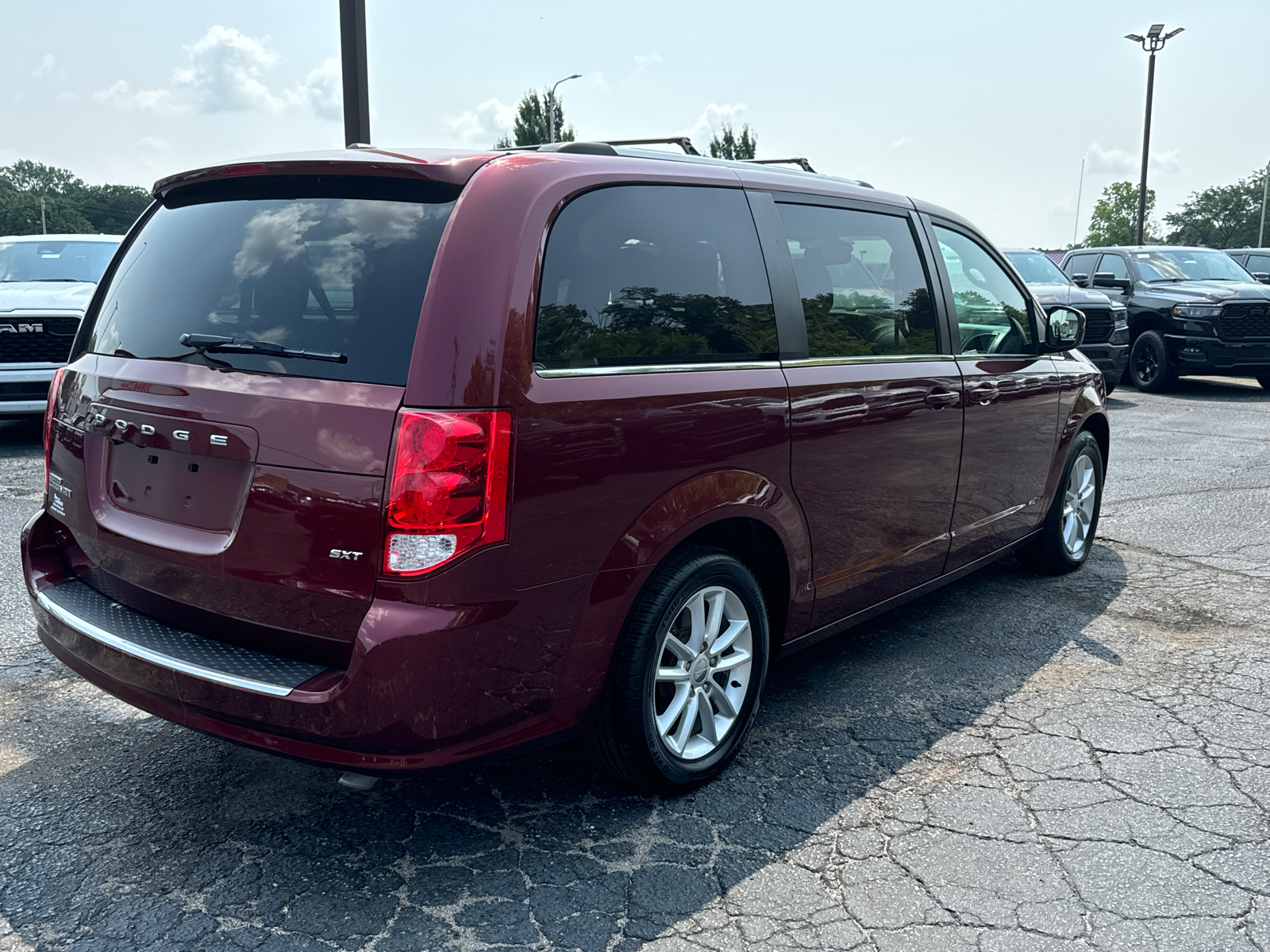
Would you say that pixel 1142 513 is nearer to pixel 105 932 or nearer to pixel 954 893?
pixel 954 893

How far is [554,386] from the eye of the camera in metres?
2.56

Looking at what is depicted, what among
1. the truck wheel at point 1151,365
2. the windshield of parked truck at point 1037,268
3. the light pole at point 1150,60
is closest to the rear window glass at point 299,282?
the windshield of parked truck at point 1037,268

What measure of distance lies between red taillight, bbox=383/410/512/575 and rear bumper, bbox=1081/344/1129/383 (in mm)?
11790

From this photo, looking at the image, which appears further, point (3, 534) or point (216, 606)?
point (3, 534)

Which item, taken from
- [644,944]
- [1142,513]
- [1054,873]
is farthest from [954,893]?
[1142,513]

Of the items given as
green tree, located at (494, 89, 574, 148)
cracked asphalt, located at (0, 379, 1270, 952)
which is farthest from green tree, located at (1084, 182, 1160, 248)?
cracked asphalt, located at (0, 379, 1270, 952)

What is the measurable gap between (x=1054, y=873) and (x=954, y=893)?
30 cm

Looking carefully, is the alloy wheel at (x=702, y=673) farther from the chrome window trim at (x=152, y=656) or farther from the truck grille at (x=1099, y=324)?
the truck grille at (x=1099, y=324)

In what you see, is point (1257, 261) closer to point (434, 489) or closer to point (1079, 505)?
point (1079, 505)

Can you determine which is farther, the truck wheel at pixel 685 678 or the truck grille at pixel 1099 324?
the truck grille at pixel 1099 324

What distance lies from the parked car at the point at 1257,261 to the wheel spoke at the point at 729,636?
1844 centimetres

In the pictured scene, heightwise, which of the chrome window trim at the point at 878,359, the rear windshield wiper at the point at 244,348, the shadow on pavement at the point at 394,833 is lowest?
the shadow on pavement at the point at 394,833

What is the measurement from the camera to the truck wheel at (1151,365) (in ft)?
46.3

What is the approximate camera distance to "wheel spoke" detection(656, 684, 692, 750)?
3.03 metres
